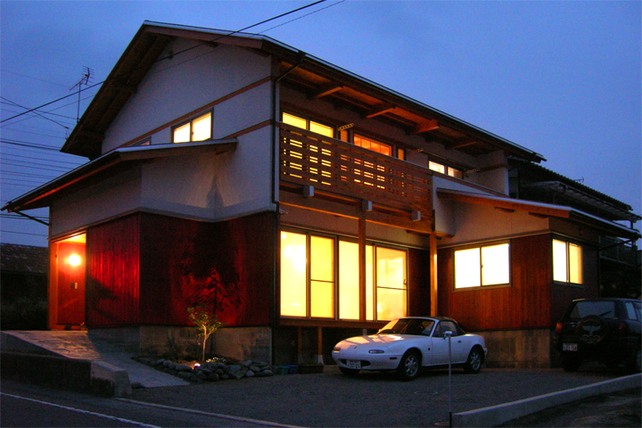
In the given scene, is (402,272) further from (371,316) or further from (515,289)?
(515,289)

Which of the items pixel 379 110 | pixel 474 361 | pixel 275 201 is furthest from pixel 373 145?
pixel 474 361

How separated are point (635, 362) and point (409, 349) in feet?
15.5

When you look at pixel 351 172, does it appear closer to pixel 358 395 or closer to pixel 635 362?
pixel 358 395

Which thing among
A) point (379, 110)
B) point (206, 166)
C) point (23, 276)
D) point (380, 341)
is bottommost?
point (380, 341)

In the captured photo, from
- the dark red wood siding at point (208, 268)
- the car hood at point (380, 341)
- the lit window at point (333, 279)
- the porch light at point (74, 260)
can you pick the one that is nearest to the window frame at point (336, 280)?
the lit window at point (333, 279)

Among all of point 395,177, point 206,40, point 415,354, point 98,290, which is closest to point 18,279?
point 98,290

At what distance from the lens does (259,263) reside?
14.8 metres

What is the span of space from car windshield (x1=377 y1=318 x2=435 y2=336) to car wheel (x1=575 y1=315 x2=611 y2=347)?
10.4 feet

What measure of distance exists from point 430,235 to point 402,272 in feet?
4.78

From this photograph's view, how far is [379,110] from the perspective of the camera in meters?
17.8

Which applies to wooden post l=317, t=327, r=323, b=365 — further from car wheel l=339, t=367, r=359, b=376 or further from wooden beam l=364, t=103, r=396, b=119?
wooden beam l=364, t=103, r=396, b=119

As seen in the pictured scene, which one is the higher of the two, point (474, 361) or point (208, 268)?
point (208, 268)

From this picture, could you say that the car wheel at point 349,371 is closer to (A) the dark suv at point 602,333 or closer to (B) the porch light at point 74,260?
(A) the dark suv at point 602,333

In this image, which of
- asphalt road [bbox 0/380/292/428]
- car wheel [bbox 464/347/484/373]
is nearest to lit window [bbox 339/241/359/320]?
car wheel [bbox 464/347/484/373]
